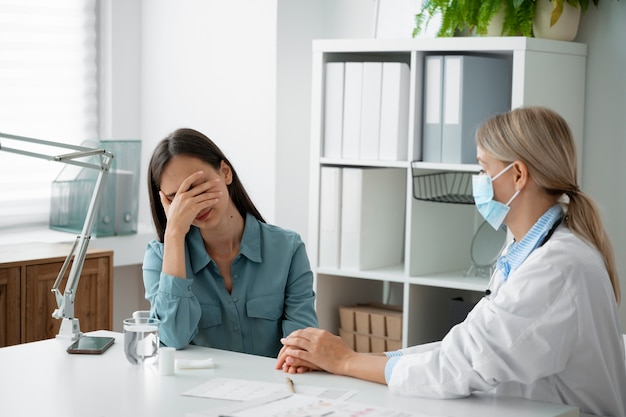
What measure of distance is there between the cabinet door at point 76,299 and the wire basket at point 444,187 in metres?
1.18

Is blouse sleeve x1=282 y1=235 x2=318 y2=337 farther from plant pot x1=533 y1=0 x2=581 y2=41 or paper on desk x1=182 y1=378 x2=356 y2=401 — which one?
plant pot x1=533 y1=0 x2=581 y2=41

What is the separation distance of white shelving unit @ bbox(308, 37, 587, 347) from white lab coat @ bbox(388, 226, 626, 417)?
1.23 m

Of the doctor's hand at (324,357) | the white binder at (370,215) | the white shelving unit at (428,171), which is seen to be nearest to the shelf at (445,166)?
the white shelving unit at (428,171)

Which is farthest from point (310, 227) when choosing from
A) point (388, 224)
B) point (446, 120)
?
point (446, 120)

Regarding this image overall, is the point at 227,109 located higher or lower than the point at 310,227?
higher

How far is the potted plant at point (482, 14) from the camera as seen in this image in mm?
3072

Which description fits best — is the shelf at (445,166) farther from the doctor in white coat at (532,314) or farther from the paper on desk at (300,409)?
the paper on desk at (300,409)

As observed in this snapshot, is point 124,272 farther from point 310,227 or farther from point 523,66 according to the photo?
point 523,66

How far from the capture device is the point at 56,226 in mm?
3848

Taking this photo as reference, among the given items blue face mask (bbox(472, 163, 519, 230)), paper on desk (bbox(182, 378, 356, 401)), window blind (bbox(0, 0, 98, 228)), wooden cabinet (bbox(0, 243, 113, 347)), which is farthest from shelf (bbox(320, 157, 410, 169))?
paper on desk (bbox(182, 378, 356, 401))

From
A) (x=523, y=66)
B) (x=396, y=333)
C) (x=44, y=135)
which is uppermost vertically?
(x=523, y=66)

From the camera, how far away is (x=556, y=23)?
3.08 metres

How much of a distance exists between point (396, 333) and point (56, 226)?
1500 mm

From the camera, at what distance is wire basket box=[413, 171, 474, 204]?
127 inches
